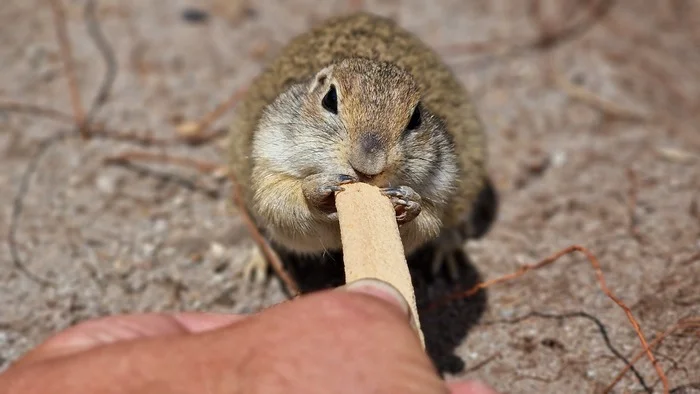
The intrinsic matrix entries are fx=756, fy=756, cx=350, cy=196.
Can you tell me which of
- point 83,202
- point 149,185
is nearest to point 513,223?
point 149,185

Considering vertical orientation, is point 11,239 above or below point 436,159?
below

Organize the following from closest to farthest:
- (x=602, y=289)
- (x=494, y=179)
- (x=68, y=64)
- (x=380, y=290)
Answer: (x=380, y=290) → (x=602, y=289) → (x=494, y=179) → (x=68, y=64)

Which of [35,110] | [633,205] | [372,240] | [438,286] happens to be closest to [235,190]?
[438,286]

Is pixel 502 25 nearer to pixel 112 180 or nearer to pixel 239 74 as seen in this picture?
pixel 239 74

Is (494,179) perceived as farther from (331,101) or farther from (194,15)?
Answer: (194,15)

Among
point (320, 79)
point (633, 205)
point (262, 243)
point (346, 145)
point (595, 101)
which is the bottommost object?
point (633, 205)

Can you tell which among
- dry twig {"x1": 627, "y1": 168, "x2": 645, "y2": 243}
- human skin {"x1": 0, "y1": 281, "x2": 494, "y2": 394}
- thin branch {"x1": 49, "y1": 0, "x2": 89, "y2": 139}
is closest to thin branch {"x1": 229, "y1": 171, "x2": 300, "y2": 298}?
thin branch {"x1": 49, "y1": 0, "x2": 89, "y2": 139}

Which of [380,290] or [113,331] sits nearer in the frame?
[380,290]

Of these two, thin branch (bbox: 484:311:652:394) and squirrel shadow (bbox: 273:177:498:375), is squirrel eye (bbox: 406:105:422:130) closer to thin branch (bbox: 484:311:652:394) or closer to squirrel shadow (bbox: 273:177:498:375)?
squirrel shadow (bbox: 273:177:498:375)

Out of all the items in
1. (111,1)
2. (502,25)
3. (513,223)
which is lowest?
(513,223)
